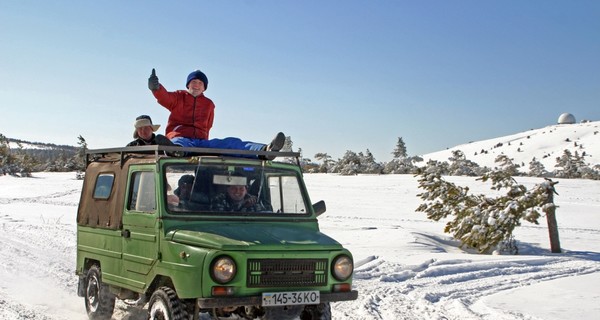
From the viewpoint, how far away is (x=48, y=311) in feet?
26.0

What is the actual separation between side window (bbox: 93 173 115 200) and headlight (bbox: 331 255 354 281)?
3028mm

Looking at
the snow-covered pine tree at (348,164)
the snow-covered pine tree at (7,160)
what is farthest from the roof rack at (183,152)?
the snow-covered pine tree at (7,160)

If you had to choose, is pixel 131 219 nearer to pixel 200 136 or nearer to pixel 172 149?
pixel 172 149

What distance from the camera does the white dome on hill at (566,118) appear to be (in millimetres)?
97688

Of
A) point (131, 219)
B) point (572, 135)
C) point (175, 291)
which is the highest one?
point (572, 135)

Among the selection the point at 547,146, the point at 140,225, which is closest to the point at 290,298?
the point at 140,225

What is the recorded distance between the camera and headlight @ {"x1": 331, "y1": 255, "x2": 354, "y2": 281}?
596 centimetres

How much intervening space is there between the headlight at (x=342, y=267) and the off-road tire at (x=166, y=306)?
1.43 metres

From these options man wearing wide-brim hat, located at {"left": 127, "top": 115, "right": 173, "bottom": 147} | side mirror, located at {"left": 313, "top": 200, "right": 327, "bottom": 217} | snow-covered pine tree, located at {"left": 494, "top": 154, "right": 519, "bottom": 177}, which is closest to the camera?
side mirror, located at {"left": 313, "top": 200, "right": 327, "bottom": 217}

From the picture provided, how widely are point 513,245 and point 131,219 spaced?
389 inches

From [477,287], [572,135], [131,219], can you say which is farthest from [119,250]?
[572,135]

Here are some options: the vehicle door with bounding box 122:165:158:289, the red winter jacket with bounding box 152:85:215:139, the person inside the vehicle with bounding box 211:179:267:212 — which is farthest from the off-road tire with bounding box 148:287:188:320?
the red winter jacket with bounding box 152:85:215:139

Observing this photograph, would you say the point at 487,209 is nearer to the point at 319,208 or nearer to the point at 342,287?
the point at 319,208

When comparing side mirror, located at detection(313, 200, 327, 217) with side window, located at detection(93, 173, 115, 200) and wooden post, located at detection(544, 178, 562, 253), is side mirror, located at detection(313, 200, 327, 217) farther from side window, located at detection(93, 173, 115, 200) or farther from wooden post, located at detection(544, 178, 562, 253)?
wooden post, located at detection(544, 178, 562, 253)
